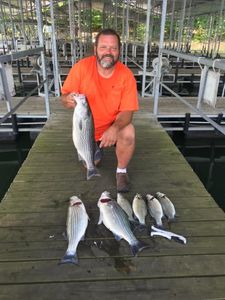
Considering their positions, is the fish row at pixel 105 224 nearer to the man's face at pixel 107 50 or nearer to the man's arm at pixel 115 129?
the man's arm at pixel 115 129

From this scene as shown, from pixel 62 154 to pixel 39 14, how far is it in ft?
7.47

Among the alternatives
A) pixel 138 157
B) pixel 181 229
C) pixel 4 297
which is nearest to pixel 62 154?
pixel 138 157

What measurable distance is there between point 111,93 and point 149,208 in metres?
1.16

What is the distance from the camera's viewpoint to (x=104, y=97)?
2.98m

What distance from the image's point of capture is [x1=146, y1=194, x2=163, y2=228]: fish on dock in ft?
7.87

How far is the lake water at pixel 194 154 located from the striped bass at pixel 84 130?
137 inches

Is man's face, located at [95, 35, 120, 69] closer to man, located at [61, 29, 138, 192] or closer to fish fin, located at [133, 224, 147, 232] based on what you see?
man, located at [61, 29, 138, 192]

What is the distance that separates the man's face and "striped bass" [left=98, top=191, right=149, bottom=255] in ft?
4.15

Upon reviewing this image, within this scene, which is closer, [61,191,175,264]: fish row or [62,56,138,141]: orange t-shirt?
[61,191,175,264]: fish row

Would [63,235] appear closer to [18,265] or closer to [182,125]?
[18,265]

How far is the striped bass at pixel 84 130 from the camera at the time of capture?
2.44 metres

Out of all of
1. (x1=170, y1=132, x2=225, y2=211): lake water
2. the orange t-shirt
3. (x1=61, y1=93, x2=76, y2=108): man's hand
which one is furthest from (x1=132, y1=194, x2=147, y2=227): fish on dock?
(x1=170, y1=132, x2=225, y2=211): lake water

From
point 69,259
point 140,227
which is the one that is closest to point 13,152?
point 140,227

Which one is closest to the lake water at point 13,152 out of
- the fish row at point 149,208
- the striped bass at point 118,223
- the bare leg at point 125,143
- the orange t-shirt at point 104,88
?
the orange t-shirt at point 104,88
